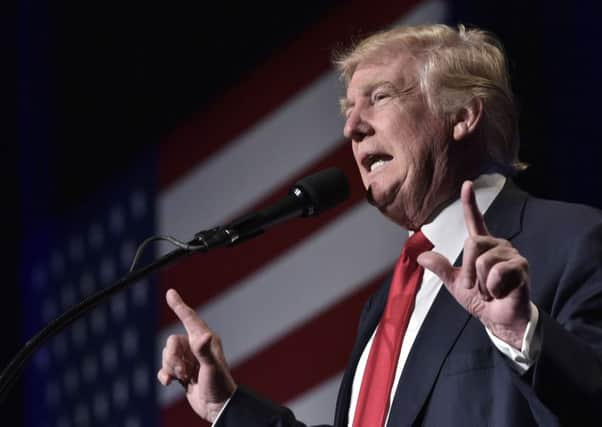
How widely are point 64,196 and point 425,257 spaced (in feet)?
5.53

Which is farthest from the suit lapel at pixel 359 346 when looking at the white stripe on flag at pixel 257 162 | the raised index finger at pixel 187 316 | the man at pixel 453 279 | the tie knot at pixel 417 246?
the white stripe on flag at pixel 257 162

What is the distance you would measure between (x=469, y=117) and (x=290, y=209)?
1.59 ft

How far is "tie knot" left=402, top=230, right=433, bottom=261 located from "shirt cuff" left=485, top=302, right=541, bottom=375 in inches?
17.8

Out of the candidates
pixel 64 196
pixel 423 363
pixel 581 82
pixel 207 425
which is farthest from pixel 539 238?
pixel 64 196

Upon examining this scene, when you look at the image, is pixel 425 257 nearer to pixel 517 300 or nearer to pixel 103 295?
pixel 517 300

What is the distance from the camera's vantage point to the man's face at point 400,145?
5.75ft

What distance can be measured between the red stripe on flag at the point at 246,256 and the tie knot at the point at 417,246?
32.7 inches

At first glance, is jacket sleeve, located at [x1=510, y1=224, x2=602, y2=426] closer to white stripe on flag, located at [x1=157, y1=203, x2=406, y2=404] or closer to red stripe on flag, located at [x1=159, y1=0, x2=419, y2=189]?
white stripe on flag, located at [x1=157, y1=203, x2=406, y2=404]

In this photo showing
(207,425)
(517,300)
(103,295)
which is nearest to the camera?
(517,300)

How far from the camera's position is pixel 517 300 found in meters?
1.21

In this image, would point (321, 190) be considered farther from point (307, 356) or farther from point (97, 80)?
point (97, 80)

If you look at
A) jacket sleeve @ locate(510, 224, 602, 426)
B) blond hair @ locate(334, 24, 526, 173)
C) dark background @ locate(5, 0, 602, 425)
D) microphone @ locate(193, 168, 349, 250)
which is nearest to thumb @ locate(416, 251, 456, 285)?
jacket sleeve @ locate(510, 224, 602, 426)

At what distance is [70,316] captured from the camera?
4.30 feet

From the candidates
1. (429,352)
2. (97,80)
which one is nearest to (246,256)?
(97,80)
